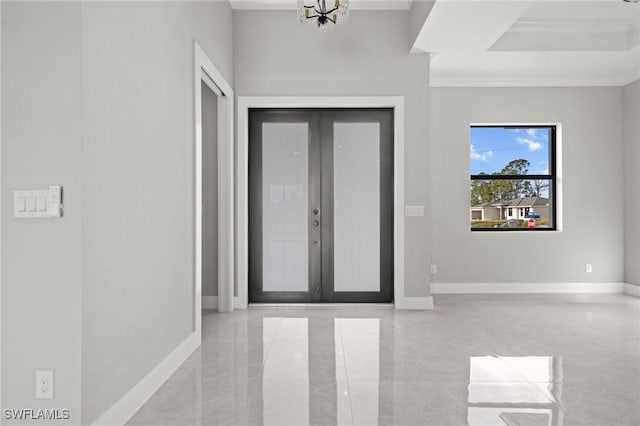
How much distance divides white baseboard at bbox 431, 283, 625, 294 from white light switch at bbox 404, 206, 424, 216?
4.73 feet

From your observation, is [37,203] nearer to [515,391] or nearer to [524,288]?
[515,391]

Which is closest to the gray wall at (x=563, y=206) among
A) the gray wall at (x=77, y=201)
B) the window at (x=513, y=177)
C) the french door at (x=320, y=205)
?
the window at (x=513, y=177)

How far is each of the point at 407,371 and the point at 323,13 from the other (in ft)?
9.41

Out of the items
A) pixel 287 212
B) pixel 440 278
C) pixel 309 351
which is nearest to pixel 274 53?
pixel 287 212

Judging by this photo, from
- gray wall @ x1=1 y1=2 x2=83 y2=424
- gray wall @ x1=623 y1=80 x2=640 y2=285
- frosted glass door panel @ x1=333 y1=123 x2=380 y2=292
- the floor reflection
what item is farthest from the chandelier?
gray wall @ x1=623 y1=80 x2=640 y2=285

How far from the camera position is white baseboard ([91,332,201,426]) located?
190 centimetres

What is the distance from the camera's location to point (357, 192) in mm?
4613

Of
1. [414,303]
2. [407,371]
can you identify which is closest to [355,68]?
[414,303]

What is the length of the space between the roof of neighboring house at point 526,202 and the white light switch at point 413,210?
1781 millimetres

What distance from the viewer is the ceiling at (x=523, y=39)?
3.71m

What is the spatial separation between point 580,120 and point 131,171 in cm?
576

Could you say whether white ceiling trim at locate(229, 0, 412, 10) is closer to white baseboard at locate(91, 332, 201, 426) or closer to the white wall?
the white wall

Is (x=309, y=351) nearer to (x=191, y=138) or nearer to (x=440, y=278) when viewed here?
(x=191, y=138)

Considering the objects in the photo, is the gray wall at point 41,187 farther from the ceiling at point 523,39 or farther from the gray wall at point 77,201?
the ceiling at point 523,39
